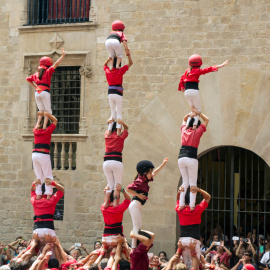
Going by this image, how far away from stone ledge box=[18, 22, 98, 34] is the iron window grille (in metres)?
4.51

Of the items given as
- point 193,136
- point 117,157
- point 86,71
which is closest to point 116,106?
point 117,157

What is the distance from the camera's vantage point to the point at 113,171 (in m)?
14.5

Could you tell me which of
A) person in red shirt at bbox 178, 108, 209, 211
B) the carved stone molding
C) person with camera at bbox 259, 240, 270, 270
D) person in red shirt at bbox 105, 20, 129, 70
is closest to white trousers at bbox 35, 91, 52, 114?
person in red shirt at bbox 105, 20, 129, 70

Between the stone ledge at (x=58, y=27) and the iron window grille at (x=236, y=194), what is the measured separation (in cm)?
451

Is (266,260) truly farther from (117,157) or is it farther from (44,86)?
(44,86)

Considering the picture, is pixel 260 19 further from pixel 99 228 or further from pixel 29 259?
pixel 29 259

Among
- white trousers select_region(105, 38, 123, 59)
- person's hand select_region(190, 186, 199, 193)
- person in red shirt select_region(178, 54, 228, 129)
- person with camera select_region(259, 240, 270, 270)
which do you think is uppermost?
white trousers select_region(105, 38, 123, 59)

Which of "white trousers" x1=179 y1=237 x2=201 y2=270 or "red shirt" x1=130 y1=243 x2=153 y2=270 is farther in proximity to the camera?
"white trousers" x1=179 y1=237 x2=201 y2=270

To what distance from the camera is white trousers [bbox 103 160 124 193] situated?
14398 millimetres

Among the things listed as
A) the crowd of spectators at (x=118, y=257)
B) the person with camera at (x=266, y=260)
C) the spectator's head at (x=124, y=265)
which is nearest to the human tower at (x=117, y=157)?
the crowd of spectators at (x=118, y=257)

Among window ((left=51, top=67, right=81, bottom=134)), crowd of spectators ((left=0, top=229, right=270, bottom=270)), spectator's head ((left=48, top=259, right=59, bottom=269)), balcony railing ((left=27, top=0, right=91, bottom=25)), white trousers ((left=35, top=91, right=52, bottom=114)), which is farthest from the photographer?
balcony railing ((left=27, top=0, right=91, bottom=25))

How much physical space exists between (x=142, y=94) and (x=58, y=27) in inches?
117

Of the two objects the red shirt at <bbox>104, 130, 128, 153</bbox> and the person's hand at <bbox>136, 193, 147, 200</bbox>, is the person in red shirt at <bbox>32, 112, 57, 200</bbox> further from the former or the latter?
the person's hand at <bbox>136, 193, 147, 200</bbox>

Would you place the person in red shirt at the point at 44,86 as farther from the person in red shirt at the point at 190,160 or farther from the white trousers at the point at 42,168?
the person in red shirt at the point at 190,160
